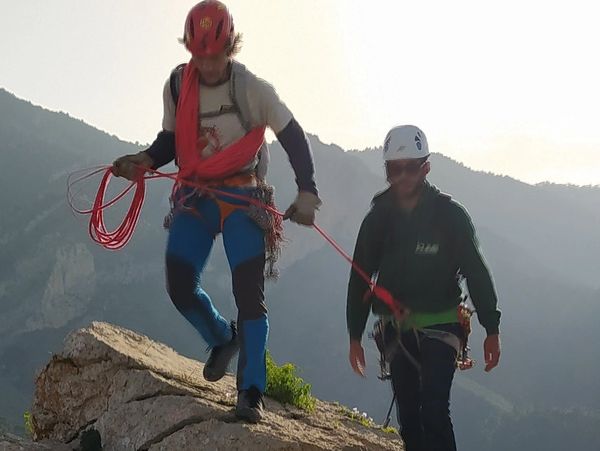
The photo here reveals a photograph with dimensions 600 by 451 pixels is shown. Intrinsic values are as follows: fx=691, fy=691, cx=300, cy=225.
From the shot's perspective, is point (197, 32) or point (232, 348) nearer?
point (197, 32)

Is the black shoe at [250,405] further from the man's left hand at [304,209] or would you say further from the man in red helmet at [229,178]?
the man's left hand at [304,209]

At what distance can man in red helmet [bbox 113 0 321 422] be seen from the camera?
14.6ft

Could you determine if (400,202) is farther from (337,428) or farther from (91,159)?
(91,159)

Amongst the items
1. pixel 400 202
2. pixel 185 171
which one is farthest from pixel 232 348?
pixel 400 202

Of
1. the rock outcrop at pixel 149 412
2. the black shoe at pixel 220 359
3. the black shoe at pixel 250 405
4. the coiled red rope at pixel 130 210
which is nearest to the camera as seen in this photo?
the rock outcrop at pixel 149 412

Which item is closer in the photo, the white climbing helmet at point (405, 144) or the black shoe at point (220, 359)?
the white climbing helmet at point (405, 144)

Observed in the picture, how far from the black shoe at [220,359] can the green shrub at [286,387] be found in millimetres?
779

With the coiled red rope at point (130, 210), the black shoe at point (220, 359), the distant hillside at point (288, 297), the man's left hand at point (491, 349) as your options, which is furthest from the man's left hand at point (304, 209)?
the distant hillside at point (288, 297)

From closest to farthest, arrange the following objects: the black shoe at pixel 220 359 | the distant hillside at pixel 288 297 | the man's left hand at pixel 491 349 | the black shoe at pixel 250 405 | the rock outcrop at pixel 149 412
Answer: the man's left hand at pixel 491 349
the rock outcrop at pixel 149 412
the black shoe at pixel 250 405
the black shoe at pixel 220 359
the distant hillside at pixel 288 297

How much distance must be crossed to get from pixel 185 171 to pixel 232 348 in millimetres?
1317

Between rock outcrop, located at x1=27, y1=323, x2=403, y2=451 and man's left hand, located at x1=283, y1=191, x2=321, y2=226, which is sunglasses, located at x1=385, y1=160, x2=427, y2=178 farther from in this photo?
rock outcrop, located at x1=27, y1=323, x2=403, y2=451

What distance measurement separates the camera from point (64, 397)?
5.22 metres

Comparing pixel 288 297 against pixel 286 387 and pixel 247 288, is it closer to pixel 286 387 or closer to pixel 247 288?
pixel 286 387

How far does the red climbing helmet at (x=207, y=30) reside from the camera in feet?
14.5
